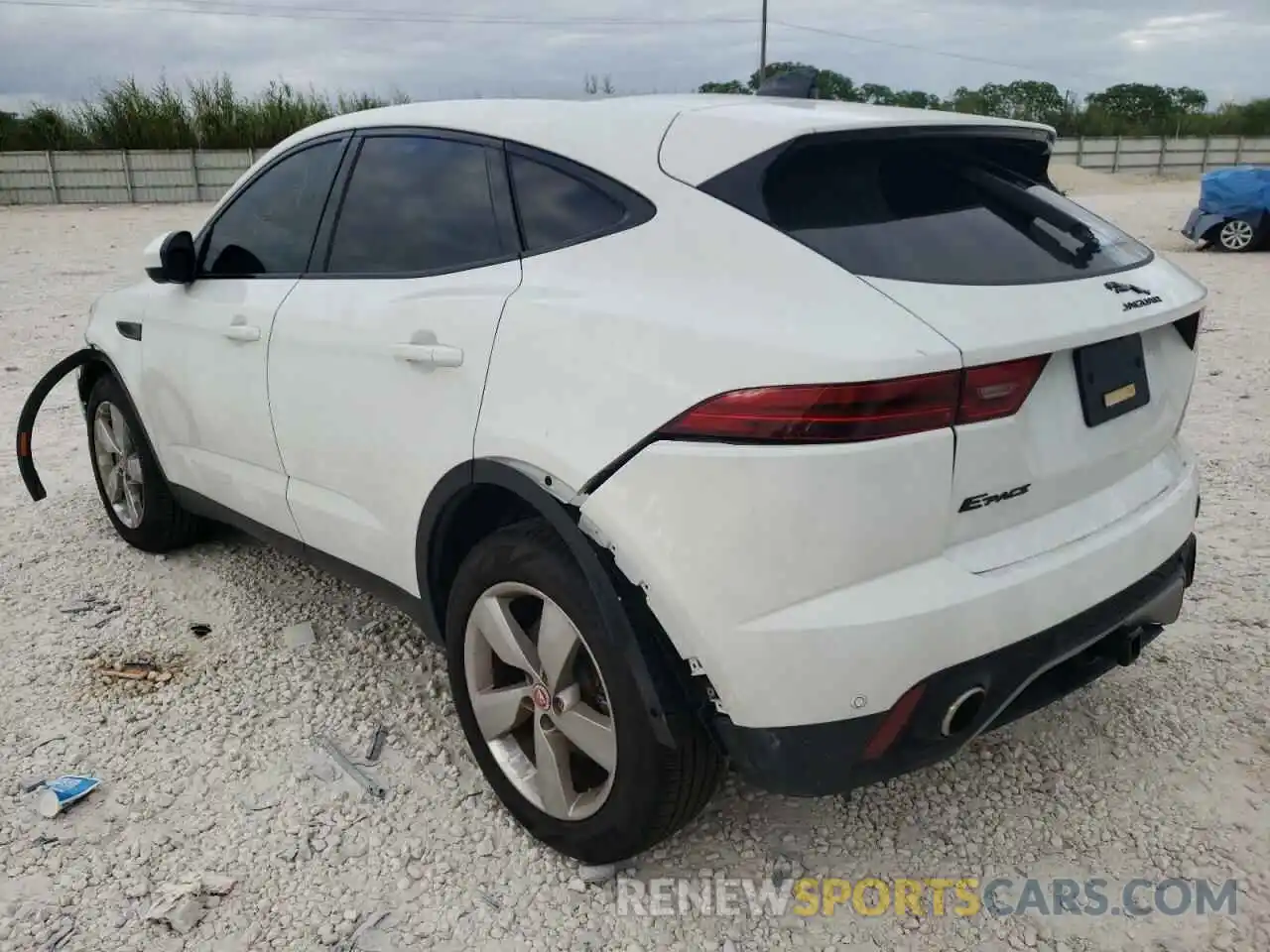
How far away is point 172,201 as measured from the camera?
27.0 m

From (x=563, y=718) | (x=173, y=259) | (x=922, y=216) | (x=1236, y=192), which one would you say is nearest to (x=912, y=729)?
(x=563, y=718)

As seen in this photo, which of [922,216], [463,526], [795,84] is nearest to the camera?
[922,216]

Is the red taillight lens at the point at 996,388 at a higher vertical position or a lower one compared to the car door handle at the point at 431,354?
higher

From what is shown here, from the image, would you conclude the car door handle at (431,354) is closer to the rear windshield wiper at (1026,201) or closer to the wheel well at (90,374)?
the rear windshield wiper at (1026,201)

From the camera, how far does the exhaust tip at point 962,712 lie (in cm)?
197

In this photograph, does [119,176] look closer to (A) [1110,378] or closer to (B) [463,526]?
(B) [463,526]

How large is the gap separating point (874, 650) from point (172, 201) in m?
29.2

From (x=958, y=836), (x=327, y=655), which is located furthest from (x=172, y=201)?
(x=958, y=836)

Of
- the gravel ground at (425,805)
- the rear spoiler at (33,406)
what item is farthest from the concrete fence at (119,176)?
the gravel ground at (425,805)

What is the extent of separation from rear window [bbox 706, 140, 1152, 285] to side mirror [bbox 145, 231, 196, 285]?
7.65ft

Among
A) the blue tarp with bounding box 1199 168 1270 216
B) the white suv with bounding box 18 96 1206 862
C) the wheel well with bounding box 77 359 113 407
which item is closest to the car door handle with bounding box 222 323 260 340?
the white suv with bounding box 18 96 1206 862

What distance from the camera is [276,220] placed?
3359 millimetres

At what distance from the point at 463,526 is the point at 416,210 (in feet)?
2.93

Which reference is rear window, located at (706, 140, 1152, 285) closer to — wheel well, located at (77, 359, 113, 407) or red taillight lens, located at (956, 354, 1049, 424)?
red taillight lens, located at (956, 354, 1049, 424)
